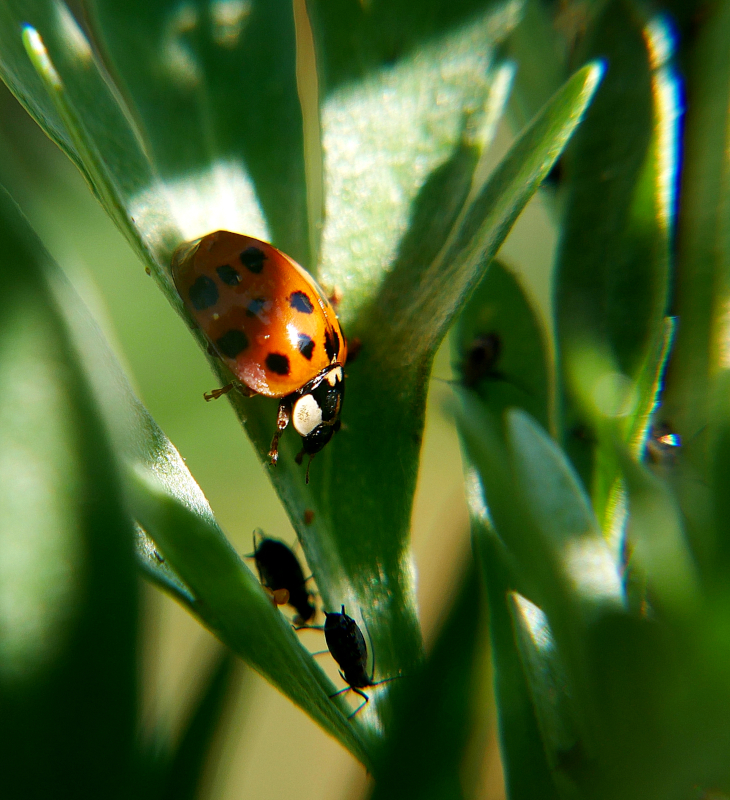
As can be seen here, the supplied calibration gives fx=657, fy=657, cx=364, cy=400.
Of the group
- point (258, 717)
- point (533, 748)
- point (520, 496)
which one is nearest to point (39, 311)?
point (520, 496)

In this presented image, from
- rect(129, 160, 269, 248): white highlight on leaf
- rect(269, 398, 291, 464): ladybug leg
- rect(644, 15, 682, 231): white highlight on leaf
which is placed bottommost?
rect(269, 398, 291, 464): ladybug leg

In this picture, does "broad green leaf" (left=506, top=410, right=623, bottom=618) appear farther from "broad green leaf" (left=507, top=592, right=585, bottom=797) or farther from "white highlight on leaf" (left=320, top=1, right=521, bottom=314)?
"white highlight on leaf" (left=320, top=1, right=521, bottom=314)

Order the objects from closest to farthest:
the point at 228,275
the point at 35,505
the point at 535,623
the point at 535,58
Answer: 1. the point at 35,505
2. the point at 535,623
3. the point at 535,58
4. the point at 228,275

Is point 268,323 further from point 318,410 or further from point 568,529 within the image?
point 568,529

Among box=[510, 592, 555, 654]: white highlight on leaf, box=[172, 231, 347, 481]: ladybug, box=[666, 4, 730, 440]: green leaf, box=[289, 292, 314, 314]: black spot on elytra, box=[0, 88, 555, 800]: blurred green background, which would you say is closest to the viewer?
box=[510, 592, 555, 654]: white highlight on leaf

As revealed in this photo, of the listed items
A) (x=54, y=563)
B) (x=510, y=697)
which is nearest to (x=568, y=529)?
(x=510, y=697)

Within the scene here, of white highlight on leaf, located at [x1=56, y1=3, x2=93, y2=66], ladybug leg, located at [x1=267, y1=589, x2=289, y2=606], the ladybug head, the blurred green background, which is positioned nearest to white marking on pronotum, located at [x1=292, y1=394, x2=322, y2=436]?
the ladybug head

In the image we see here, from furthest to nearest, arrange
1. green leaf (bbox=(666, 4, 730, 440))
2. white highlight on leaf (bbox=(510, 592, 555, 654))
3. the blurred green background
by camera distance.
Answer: the blurred green background < green leaf (bbox=(666, 4, 730, 440)) < white highlight on leaf (bbox=(510, 592, 555, 654))
